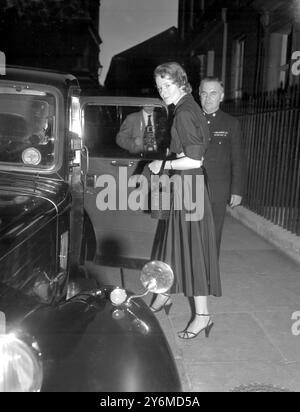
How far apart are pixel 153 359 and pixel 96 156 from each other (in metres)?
2.56

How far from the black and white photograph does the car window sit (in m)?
0.01

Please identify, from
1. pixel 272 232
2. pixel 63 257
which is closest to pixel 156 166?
pixel 63 257

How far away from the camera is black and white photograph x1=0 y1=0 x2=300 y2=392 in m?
1.82

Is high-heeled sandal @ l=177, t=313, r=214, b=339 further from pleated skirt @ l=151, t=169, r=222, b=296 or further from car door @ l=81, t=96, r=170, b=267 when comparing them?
car door @ l=81, t=96, r=170, b=267

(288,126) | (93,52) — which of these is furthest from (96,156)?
(93,52)

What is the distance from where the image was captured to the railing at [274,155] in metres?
6.36

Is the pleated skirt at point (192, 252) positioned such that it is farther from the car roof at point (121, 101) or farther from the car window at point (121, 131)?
the car roof at point (121, 101)

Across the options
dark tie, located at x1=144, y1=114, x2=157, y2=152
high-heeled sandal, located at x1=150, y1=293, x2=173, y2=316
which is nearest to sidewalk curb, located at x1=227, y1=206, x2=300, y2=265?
high-heeled sandal, located at x1=150, y1=293, x2=173, y2=316

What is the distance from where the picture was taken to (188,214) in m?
3.26

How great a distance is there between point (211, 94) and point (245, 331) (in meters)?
1.95

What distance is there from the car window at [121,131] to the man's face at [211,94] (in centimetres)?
50


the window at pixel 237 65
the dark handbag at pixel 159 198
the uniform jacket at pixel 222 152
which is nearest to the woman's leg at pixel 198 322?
the dark handbag at pixel 159 198

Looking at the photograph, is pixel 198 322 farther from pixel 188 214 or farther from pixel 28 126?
pixel 28 126

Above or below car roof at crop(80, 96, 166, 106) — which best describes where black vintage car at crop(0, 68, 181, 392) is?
below
